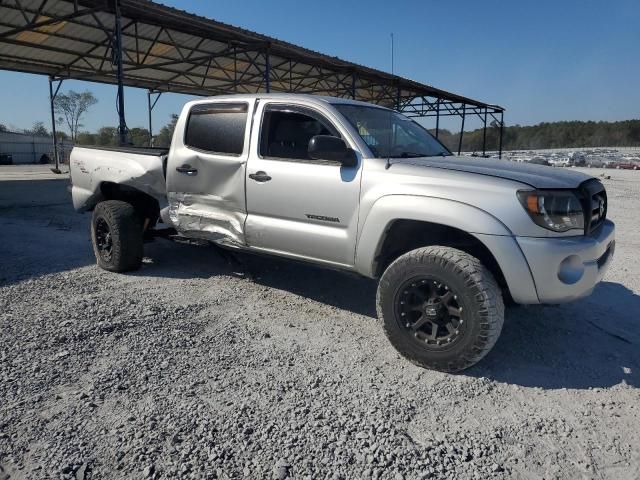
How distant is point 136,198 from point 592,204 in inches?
184

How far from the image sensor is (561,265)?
9.22 feet

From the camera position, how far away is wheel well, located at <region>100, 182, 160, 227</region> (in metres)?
5.35

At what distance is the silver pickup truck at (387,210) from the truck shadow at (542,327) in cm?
44

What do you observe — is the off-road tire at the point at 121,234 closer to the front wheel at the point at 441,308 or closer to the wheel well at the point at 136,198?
the wheel well at the point at 136,198

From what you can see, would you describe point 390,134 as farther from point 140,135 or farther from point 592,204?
point 140,135

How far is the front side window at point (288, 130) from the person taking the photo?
3885mm

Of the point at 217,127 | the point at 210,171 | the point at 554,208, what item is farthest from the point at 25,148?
the point at 554,208

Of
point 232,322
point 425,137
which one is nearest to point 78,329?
point 232,322

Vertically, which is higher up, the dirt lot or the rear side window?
the rear side window

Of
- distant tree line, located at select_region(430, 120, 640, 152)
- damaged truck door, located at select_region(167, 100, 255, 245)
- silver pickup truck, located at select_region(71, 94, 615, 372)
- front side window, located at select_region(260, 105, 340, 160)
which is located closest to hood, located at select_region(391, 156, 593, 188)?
silver pickup truck, located at select_region(71, 94, 615, 372)

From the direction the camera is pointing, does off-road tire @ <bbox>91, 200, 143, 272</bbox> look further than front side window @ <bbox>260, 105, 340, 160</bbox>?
Yes

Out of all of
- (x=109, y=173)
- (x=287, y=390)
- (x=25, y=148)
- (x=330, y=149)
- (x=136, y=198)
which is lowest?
(x=287, y=390)

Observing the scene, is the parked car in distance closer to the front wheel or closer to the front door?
the front door

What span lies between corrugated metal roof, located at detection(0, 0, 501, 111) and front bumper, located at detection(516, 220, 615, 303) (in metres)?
10.4
